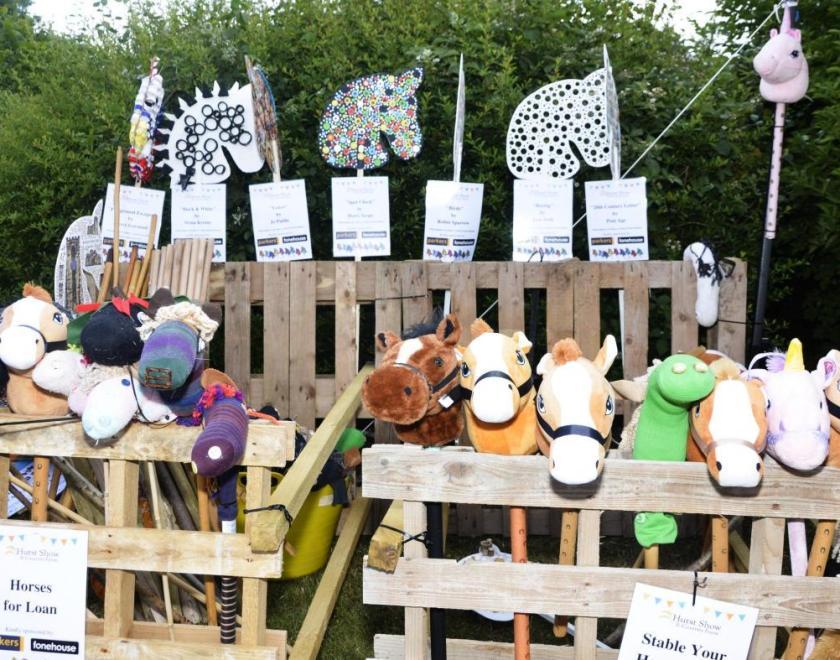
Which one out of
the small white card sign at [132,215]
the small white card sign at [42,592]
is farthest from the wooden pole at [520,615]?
the small white card sign at [132,215]

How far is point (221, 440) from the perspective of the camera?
2.04m

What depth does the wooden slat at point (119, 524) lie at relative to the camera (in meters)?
2.20

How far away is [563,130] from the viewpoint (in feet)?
11.6

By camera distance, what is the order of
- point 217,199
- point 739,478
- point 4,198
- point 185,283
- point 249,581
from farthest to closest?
point 4,198
point 217,199
point 185,283
point 249,581
point 739,478

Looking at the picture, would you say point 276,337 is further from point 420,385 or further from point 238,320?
point 420,385

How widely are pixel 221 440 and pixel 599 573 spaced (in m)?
1.03

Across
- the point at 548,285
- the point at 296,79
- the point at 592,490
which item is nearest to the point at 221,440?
the point at 592,490

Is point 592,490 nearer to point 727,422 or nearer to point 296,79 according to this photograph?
point 727,422

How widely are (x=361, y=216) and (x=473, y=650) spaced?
1.94 m

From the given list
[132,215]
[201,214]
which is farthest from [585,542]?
[132,215]

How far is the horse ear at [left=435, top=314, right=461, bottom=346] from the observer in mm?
2250

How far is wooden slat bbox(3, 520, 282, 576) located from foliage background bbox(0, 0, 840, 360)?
2214 mm

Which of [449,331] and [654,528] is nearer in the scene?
[654,528]

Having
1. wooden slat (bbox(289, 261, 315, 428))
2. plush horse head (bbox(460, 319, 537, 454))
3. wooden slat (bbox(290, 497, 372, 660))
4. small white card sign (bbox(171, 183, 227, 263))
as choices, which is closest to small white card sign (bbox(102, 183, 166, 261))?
small white card sign (bbox(171, 183, 227, 263))
